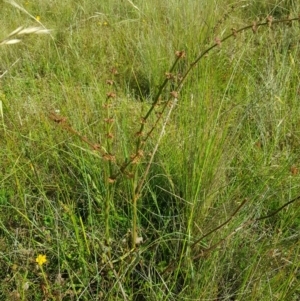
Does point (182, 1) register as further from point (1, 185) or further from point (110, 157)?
point (110, 157)

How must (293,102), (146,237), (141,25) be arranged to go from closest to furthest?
A: 1. (146,237)
2. (293,102)
3. (141,25)

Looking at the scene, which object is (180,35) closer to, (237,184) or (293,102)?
(293,102)

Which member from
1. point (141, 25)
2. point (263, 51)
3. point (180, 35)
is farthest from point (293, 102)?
point (141, 25)

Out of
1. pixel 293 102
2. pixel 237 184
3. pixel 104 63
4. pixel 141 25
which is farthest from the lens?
pixel 141 25

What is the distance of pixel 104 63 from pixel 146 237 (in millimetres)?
1434

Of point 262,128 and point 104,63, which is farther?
point 104,63

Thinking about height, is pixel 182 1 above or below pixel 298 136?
above

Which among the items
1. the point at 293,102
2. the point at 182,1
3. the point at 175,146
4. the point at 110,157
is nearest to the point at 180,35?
the point at 182,1

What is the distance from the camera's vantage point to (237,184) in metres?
1.31

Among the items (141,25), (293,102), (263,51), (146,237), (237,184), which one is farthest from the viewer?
(141,25)

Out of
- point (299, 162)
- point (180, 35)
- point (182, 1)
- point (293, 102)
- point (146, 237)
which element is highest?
point (182, 1)

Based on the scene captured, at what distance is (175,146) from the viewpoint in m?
1.40

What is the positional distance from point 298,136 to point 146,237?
741mm

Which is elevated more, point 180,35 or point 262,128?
point 180,35
